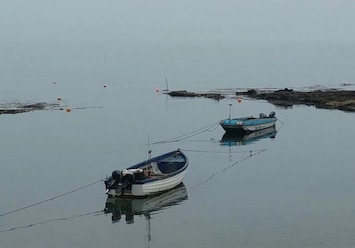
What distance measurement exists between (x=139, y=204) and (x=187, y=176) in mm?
4443

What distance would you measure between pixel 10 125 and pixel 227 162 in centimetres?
1672

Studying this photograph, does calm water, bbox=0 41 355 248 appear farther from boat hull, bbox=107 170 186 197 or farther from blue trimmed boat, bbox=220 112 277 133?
blue trimmed boat, bbox=220 112 277 133

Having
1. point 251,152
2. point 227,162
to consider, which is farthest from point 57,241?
point 251,152

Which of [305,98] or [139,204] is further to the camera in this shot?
[305,98]

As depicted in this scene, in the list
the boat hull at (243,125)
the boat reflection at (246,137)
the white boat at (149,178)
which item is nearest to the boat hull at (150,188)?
the white boat at (149,178)

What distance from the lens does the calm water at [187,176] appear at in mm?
19953

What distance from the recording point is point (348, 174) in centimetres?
2773

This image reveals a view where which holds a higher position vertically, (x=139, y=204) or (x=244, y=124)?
(x=244, y=124)

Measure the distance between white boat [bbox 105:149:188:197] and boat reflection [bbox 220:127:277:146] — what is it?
32.8 ft

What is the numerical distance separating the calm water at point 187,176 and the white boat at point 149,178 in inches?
20.0

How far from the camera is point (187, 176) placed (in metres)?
27.4

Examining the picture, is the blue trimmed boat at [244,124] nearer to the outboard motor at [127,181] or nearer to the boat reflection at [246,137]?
the boat reflection at [246,137]

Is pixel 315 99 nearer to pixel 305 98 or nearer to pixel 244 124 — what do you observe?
pixel 305 98

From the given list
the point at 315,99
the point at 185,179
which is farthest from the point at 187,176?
the point at 315,99
